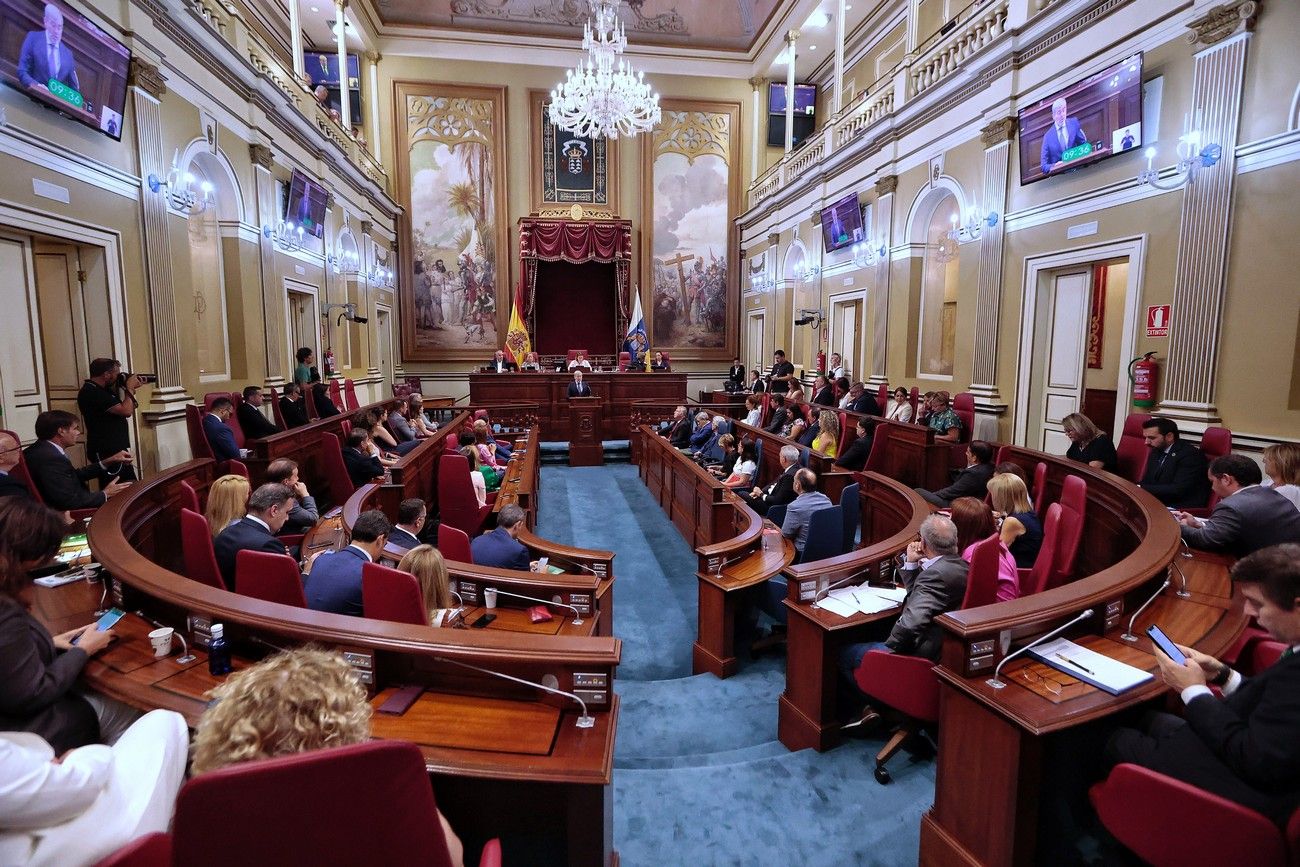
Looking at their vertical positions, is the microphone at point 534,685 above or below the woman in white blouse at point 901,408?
below

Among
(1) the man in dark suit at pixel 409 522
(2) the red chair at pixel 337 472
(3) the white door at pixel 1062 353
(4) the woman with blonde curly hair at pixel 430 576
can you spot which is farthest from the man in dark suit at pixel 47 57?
(3) the white door at pixel 1062 353

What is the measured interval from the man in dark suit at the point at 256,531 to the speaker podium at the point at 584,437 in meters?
7.49

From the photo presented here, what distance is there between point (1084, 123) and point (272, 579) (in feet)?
24.6

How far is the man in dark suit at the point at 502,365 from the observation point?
12.7 meters

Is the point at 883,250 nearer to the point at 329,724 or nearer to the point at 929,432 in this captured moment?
the point at 929,432

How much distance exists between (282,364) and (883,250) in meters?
8.88

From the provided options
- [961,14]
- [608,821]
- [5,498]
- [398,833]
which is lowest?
[608,821]

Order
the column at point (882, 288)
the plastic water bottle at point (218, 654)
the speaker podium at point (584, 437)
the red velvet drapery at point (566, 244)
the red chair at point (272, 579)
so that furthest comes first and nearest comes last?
1. the red velvet drapery at point (566, 244)
2. the speaker podium at point (584, 437)
3. the column at point (882, 288)
4. the red chair at point (272, 579)
5. the plastic water bottle at point (218, 654)

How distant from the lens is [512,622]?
2.94 metres

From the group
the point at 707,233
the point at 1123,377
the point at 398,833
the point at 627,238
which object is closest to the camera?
the point at 398,833

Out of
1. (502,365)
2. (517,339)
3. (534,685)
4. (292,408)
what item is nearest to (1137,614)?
(534,685)

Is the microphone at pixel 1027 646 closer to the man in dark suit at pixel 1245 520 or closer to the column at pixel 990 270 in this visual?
the man in dark suit at pixel 1245 520

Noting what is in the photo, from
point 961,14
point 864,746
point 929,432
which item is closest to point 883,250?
point 961,14

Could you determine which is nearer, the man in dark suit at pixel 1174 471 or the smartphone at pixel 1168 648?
the smartphone at pixel 1168 648
